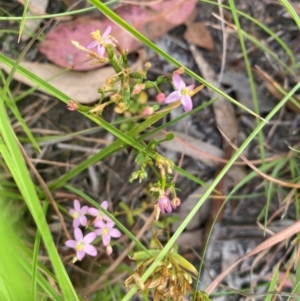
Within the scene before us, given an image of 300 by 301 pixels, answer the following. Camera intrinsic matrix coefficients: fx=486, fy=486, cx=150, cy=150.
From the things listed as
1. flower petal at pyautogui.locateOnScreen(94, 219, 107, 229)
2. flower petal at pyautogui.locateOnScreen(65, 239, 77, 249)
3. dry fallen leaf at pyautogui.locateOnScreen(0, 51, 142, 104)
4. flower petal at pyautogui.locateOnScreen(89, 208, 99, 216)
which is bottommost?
flower petal at pyautogui.locateOnScreen(65, 239, 77, 249)

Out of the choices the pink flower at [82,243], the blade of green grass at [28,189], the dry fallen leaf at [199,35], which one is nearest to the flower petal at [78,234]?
the pink flower at [82,243]

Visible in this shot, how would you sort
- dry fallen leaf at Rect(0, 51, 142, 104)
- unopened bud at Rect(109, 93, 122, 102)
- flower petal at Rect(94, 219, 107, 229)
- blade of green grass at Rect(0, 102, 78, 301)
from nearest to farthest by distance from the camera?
blade of green grass at Rect(0, 102, 78, 301) < unopened bud at Rect(109, 93, 122, 102) < flower petal at Rect(94, 219, 107, 229) < dry fallen leaf at Rect(0, 51, 142, 104)

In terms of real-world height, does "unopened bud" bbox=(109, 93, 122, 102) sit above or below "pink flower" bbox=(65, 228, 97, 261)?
above

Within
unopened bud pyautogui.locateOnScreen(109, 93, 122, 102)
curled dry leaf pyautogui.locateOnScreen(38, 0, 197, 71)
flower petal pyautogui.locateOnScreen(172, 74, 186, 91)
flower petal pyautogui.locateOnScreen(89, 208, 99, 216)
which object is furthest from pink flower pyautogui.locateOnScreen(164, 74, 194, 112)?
Answer: curled dry leaf pyautogui.locateOnScreen(38, 0, 197, 71)

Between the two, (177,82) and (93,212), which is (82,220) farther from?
(177,82)

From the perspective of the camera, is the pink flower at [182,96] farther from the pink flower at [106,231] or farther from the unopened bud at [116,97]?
the pink flower at [106,231]

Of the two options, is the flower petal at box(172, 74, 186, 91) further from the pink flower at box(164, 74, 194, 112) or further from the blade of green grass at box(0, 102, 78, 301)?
A: the blade of green grass at box(0, 102, 78, 301)
